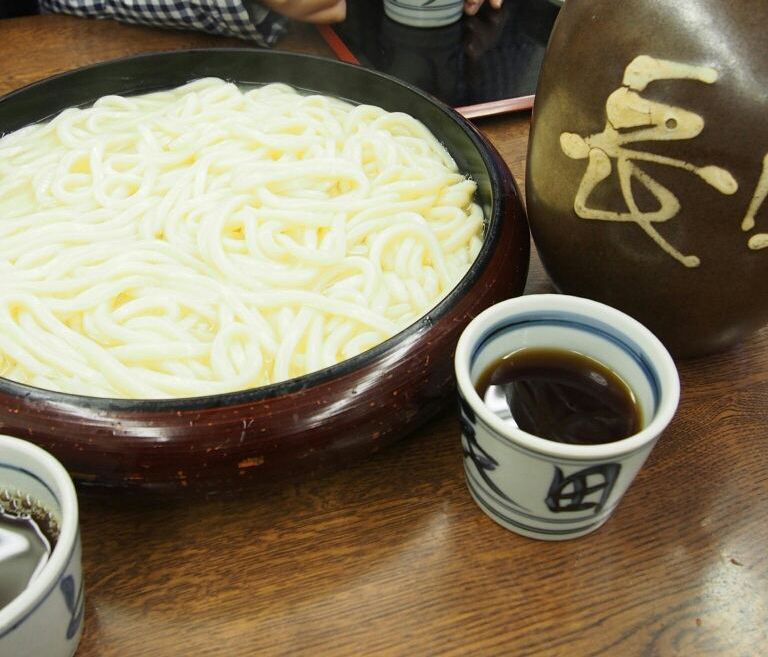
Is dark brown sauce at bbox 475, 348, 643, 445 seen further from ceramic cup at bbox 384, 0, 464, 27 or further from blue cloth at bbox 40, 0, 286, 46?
ceramic cup at bbox 384, 0, 464, 27

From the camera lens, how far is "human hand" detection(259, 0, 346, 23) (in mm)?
2725

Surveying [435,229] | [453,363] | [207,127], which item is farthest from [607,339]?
[207,127]

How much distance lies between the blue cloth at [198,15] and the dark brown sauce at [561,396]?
2045 mm

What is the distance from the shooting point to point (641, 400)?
1161 mm

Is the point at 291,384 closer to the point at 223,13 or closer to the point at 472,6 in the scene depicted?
the point at 223,13

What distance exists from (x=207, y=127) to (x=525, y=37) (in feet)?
5.72

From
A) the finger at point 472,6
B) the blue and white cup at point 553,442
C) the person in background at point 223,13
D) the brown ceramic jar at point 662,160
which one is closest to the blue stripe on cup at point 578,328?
the blue and white cup at point 553,442

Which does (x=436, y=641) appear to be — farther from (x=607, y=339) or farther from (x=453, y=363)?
(x=607, y=339)

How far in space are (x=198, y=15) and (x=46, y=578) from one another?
2412 mm

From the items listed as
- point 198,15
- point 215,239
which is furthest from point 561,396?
point 198,15

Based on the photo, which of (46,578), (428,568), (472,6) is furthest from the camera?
(472,6)

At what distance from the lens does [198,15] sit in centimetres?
272

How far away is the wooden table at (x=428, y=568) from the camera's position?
1066mm

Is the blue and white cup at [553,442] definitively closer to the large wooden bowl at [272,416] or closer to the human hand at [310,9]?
the large wooden bowl at [272,416]
